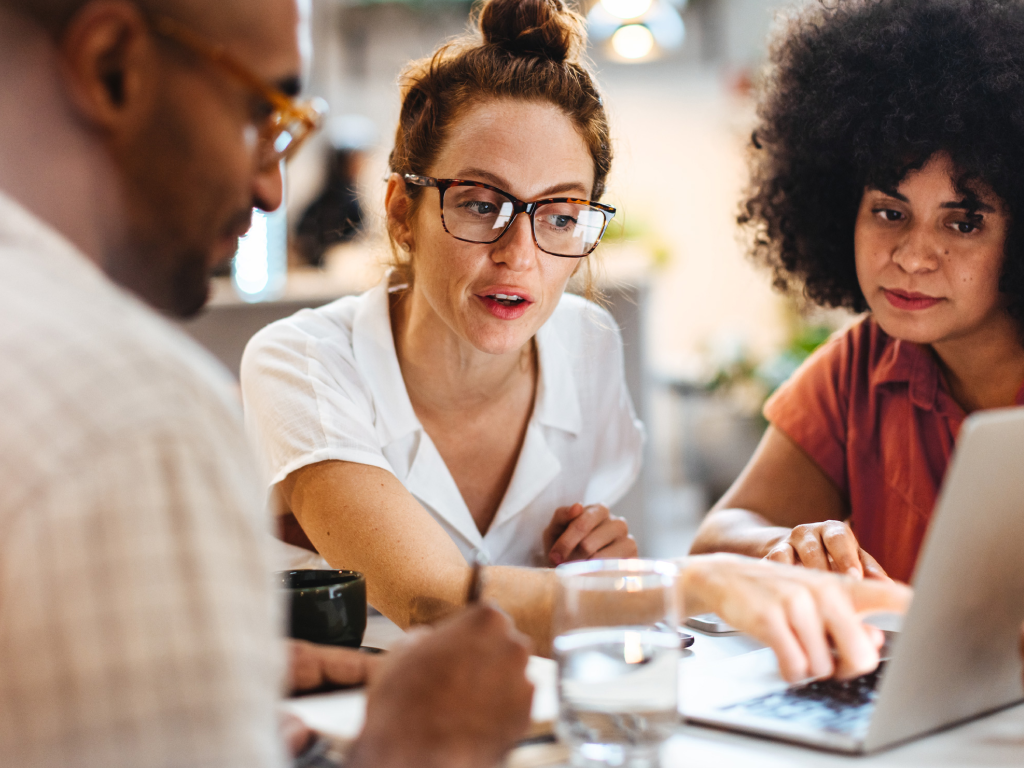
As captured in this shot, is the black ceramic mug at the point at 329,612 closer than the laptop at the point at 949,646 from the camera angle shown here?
No

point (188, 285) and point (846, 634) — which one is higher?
point (188, 285)

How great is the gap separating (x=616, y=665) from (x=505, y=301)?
0.77 meters

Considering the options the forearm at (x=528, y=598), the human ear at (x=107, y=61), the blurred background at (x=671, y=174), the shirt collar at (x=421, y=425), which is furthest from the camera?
the blurred background at (x=671, y=174)

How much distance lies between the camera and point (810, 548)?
1.10 meters

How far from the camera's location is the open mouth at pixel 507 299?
1356mm

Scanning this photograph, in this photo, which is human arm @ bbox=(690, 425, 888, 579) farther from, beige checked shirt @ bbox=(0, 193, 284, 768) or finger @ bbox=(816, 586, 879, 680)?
beige checked shirt @ bbox=(0, 193, 284, 768)

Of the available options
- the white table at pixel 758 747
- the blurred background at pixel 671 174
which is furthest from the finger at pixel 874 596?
the blurred background at pixel 671 174

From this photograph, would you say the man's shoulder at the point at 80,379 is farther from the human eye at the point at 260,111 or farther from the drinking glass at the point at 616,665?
the drinking glass at the point at 616,665

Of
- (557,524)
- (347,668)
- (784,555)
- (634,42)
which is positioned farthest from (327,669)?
(634,42)

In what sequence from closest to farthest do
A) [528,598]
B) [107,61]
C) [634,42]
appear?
[107,61], [528,598], [634,42]

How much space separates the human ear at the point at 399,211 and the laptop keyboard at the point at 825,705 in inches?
35.5

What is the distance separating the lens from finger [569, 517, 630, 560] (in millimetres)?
1352

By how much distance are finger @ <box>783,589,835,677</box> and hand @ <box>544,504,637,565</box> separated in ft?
1.83

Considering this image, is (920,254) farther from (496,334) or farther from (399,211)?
(399,211)
